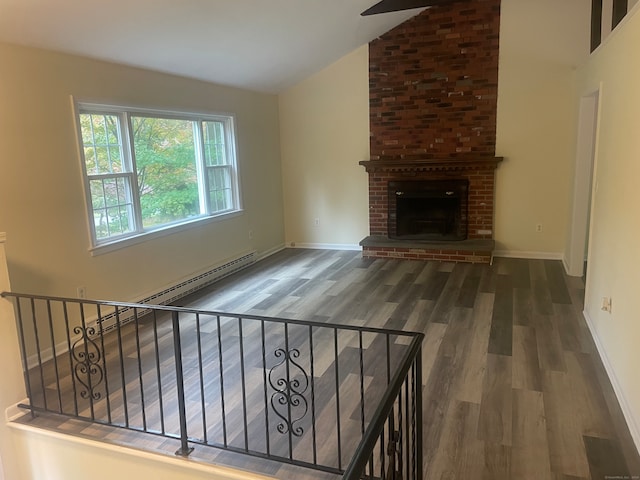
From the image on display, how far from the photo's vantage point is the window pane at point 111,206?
436cm

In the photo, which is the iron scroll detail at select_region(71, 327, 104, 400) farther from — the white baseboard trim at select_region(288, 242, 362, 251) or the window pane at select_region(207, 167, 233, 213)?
the white baseboard trim at select_region(288, 242, 362, 251)

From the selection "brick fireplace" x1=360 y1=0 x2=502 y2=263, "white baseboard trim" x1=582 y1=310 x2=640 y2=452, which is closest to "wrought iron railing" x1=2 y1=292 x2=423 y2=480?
"white baseboard trim" x1=582 y1=310 x2=640 y2=452

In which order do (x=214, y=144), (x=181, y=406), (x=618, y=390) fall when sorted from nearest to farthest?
1. (x=181, y=406)
2. (x=618, y=390)
3. (x=214, y=144)

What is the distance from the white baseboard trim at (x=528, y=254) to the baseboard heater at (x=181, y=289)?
134 inches

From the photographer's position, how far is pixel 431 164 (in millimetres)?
6602

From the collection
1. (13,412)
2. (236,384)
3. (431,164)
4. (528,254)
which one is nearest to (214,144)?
(431,164)

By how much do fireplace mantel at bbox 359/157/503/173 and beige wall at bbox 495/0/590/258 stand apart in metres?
0.25

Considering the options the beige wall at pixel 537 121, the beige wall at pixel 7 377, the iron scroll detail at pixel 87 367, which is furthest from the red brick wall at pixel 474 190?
the beige wall at pixel 7 377

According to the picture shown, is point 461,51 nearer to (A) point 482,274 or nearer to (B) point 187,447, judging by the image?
(A) point 482,274

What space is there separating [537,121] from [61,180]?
216 inches

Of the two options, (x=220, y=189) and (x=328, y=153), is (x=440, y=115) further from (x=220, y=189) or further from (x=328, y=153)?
(x=220, y=189)

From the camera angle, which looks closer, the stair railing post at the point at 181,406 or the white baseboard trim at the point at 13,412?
the stair railing post at the point at 181,406

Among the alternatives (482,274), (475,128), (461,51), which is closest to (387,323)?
(482,274)

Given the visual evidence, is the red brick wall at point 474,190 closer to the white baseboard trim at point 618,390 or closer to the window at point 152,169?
the window at point 152,169
